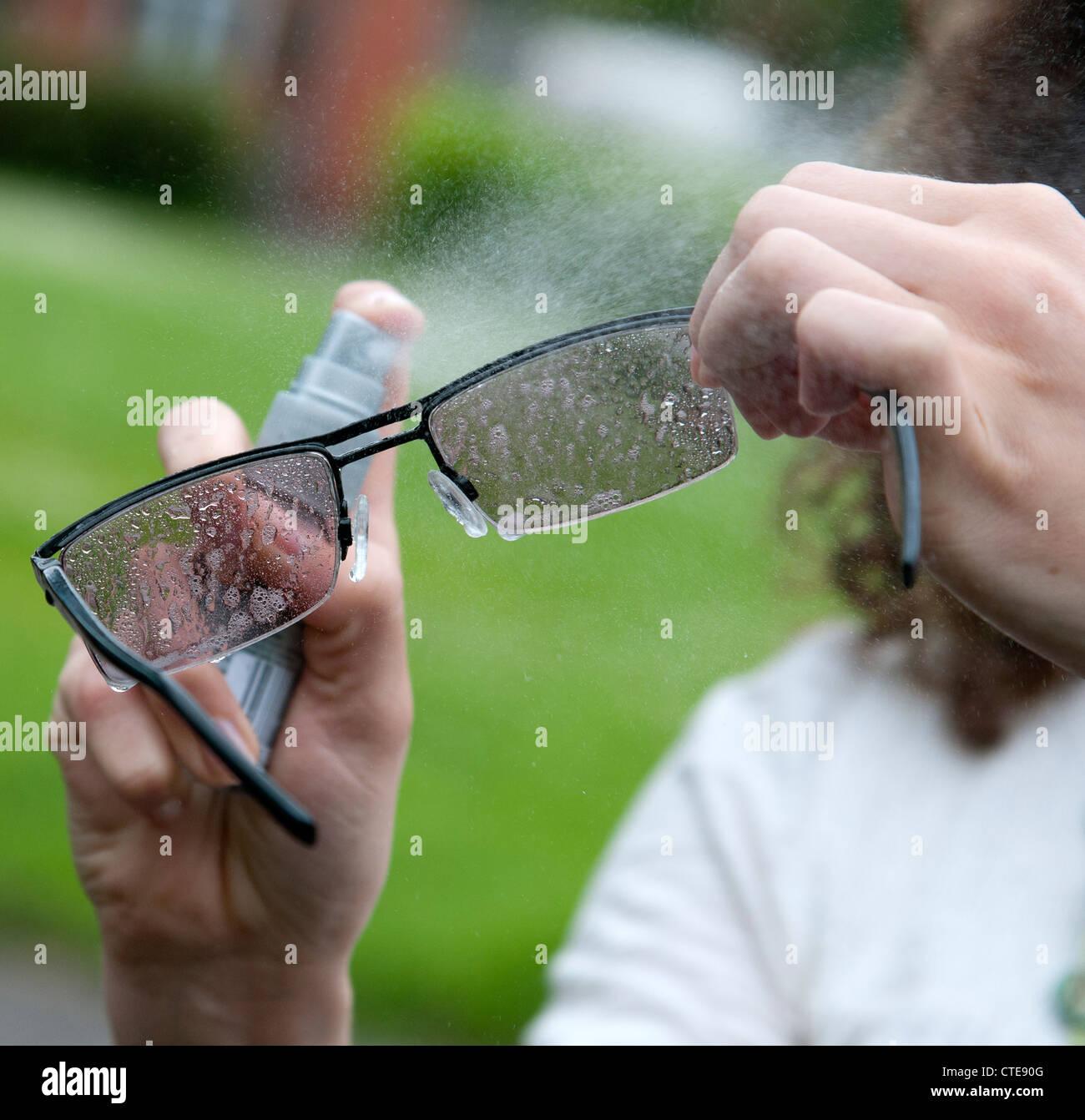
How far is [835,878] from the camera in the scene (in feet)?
1.67

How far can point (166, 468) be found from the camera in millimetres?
407

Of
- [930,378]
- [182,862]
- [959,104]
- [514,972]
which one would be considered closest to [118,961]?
[182,862]

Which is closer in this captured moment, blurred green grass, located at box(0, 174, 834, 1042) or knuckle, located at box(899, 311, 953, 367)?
knuckle, located at box(899, 311, 953, 367)

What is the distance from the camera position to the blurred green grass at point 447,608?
16.7 inches

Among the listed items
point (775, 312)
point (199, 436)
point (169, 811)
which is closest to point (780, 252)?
point (775, 312)

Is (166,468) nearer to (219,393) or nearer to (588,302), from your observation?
(219,393)

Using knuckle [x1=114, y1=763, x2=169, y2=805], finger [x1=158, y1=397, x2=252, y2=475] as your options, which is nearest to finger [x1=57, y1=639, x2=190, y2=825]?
knuckle [x1=114, y1=763, x2=169, y2=805]

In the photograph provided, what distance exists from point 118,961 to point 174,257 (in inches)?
13.4
